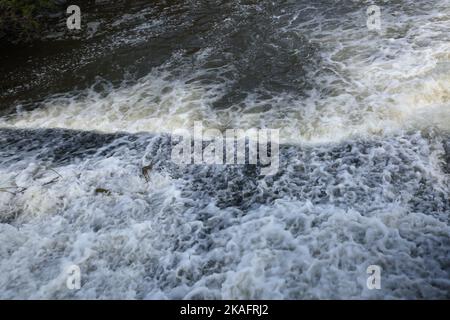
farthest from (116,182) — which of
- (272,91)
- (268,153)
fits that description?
(272,91)

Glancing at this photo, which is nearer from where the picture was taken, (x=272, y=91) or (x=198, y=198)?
(x=198, y=198)

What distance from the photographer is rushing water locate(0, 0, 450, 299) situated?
14.6 feet

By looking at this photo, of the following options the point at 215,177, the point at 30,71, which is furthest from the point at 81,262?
the point at 30,71

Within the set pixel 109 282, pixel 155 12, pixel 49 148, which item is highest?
pixel 155 12

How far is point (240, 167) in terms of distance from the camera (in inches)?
227

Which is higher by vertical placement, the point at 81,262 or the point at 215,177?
the point at 215,177

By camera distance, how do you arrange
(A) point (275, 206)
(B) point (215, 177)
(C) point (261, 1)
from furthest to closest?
(C) point (261, 1), (B) point (215, 177), (A) point (275, 206)

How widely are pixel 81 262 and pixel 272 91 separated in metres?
4.22

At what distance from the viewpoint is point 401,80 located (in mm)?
6684

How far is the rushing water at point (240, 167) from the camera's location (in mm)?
4449

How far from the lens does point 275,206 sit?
16.7ft

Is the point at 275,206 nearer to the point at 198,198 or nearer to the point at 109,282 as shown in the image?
the point at 198,198

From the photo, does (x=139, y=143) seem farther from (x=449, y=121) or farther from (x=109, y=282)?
(x=449, y=121)

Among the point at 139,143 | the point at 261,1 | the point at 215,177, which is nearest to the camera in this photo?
the point at 215,177
